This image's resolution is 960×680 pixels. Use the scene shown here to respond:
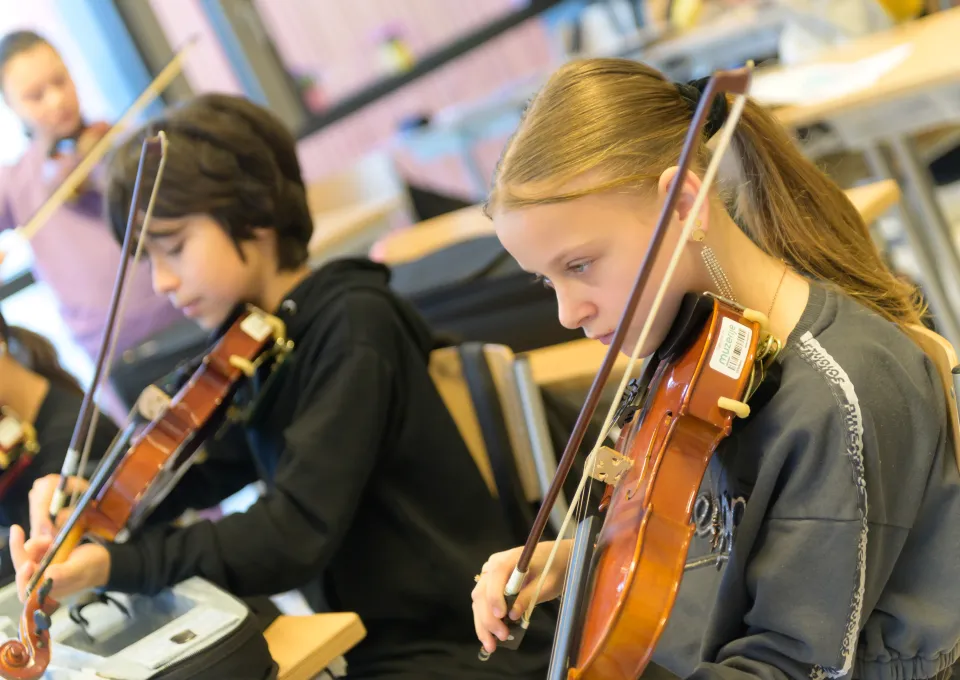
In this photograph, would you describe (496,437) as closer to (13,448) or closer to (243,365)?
(243,365)

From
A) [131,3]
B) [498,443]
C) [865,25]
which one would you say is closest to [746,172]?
[498,443]

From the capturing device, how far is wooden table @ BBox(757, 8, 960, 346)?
168 cm

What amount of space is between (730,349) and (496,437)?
1.86 ft

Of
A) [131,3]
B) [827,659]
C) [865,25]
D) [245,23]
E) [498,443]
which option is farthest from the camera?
[245,23]

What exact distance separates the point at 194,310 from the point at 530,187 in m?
0.64

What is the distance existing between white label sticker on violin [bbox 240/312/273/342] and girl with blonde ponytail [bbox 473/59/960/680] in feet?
1.54

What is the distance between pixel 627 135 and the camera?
77 cm

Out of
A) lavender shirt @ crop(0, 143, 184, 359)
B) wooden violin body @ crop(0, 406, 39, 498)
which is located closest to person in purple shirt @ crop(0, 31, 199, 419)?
lavender shirt @ crop(0, 143, 184, 359)

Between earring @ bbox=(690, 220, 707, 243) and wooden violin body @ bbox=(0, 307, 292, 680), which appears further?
wooden violin body @ bbox=(0, 307, 292, 680)

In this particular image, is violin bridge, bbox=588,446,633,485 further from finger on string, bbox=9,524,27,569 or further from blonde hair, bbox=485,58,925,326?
finger on string, bbox=9,524,27,569

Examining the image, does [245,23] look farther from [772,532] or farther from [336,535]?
[772,532]

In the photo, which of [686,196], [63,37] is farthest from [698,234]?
[63,37]

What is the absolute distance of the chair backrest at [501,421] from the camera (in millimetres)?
1194

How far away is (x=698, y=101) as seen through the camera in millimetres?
780
